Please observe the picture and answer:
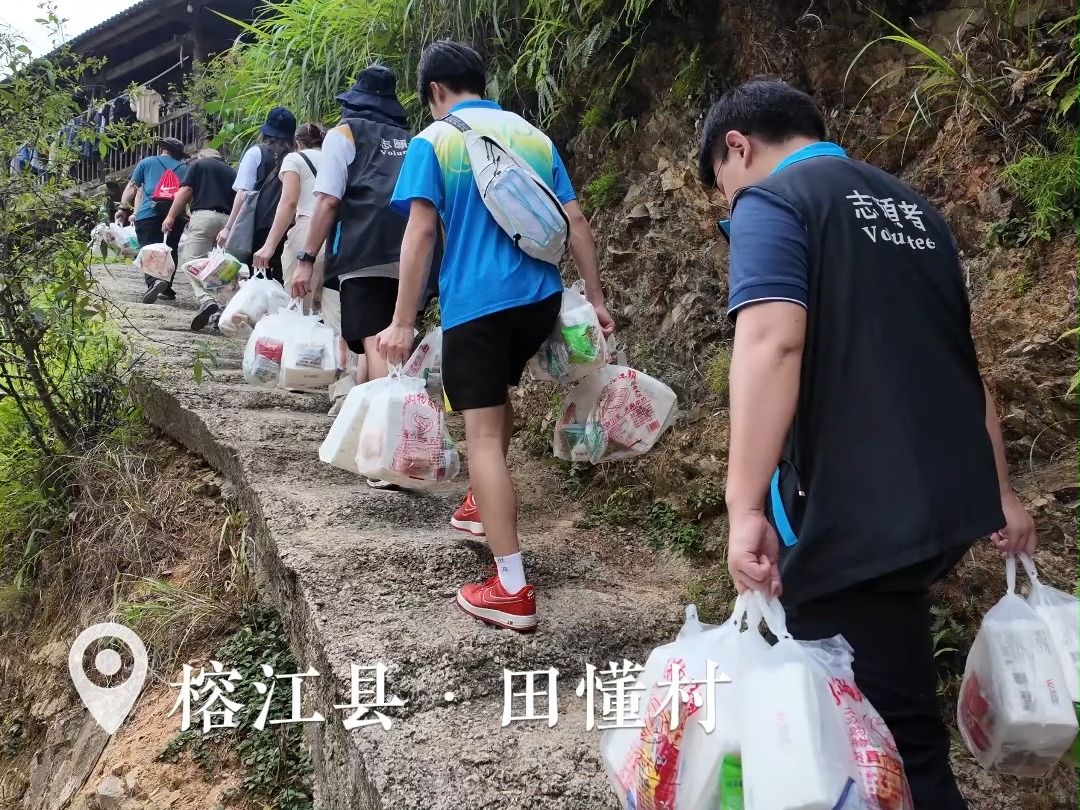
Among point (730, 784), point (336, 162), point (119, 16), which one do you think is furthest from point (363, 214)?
point (119, 16)

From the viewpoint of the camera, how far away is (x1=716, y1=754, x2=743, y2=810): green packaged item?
139 centimetres

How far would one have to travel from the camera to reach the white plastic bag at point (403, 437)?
8.98ft

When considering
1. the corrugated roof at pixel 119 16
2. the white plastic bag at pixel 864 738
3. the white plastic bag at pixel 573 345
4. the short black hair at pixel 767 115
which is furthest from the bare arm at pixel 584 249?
the corrugated roof at pixel 119 16

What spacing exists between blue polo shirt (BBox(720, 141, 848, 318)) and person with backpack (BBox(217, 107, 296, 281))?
14.0 ft

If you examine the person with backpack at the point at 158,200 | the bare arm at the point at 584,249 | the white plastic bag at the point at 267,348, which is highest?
the person with backpack at the point at 158,200

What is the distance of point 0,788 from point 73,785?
92cm

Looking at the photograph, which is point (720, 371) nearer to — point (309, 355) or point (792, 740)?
point (309, 355)

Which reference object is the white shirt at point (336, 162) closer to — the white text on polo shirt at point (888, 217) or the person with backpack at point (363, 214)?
the person with backpack at point (363, 214)

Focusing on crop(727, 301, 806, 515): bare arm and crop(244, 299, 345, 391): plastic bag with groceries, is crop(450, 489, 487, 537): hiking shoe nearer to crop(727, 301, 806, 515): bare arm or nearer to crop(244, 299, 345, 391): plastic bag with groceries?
crop(244, 299, 345, 391): plastic bag with groceries

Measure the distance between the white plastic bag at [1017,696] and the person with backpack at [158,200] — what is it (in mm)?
6908

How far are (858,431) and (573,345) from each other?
136 cm

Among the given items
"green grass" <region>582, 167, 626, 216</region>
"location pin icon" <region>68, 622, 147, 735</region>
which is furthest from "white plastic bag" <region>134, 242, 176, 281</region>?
"location pin icon" <region>68, 622, 147, 735</region>

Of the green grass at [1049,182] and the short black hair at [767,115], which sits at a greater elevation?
the green grass at [1049,182]

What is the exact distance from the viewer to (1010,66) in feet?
9.16
